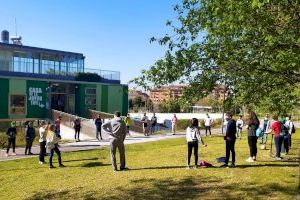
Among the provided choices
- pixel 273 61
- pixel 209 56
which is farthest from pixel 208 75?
pixel 273 61

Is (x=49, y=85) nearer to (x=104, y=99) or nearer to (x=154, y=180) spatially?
(x=104, y=99)

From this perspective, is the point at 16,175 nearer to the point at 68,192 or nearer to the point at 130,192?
the point at 68,192

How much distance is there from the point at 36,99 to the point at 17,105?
6.28ft

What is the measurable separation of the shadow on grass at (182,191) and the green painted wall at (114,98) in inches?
1589

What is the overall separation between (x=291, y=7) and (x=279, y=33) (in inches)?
24.5

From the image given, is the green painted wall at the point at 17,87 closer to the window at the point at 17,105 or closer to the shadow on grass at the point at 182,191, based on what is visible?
the window at the point at 17,105

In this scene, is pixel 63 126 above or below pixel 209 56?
below

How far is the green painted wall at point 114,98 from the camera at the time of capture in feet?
177

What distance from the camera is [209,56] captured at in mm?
11922

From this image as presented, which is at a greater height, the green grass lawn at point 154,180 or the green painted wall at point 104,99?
the green painted wall at point 104,99

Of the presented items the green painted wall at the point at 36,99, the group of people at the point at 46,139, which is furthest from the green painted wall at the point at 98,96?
the group of people at the point at 46,139

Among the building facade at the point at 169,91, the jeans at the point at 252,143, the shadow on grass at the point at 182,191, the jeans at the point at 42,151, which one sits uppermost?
the building facade at the point at 169,91

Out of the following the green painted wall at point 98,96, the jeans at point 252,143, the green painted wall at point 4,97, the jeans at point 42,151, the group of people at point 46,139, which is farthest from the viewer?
the green painted wall at point 98,96

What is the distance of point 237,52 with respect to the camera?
460 inches
